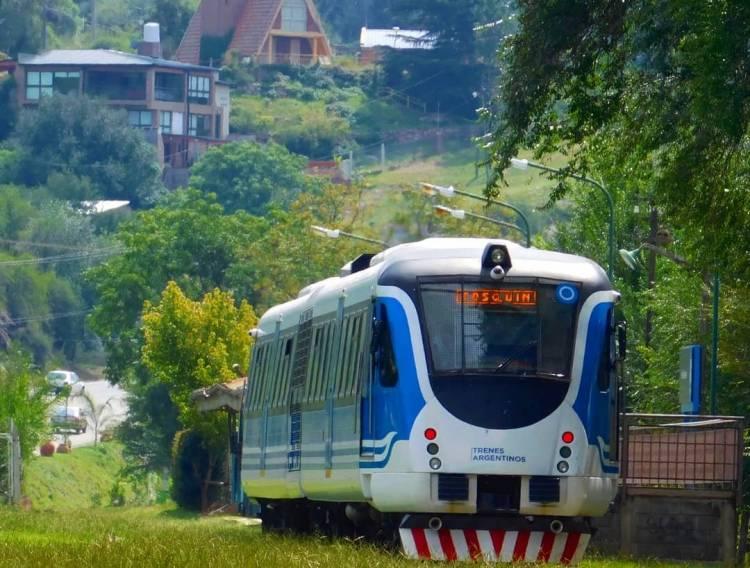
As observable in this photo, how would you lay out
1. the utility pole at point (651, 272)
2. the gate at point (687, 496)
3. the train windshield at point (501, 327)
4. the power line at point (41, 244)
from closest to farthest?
1. the train windshield at point (501, 327)
2. the gate at point (687, 496)
3. the utility pole at point (651, 272)
4. the power line at point (41, 244)

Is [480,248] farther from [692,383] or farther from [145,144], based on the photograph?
[145,144]

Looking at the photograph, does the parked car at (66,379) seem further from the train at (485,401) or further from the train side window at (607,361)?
the train side window at (607,361)

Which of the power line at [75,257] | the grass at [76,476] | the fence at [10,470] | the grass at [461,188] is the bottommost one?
the grass at [76,476]

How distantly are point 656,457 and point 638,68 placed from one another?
537 centimetres

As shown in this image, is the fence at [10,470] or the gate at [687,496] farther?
the fence at [10,470]

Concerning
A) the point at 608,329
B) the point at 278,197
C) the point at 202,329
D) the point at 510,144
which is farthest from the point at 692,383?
the point at 278,197

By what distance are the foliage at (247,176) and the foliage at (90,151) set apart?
14908mm

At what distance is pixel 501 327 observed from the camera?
24.9 meters

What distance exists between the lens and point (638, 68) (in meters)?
28.0

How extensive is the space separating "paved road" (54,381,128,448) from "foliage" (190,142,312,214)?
66.7 ft

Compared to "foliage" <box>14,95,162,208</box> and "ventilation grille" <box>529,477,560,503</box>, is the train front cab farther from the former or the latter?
"foliage" <box>14,95,162,208</box>

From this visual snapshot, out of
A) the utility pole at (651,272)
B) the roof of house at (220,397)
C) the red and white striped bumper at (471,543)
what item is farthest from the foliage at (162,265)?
the red and white striped bumper at (471,543)

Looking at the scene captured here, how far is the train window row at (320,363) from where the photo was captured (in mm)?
26172

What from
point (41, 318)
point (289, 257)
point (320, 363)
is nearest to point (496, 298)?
point (320, 363)
